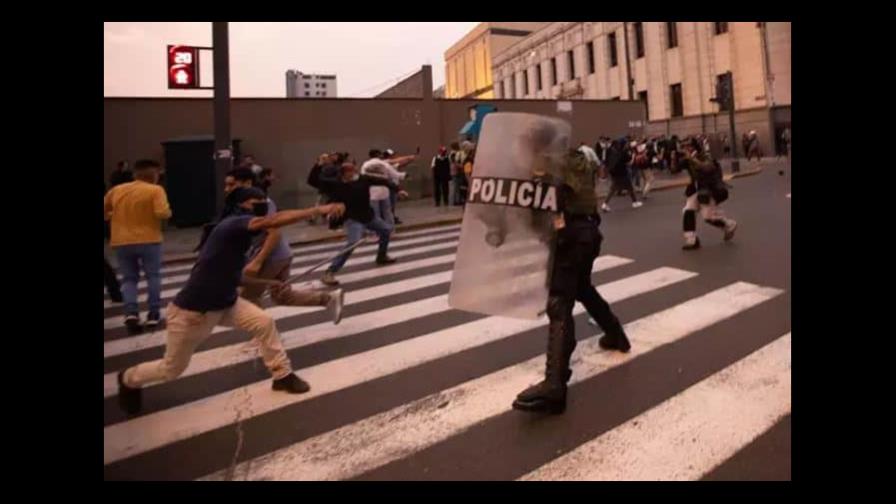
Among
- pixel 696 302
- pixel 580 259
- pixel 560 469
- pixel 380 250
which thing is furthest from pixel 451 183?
pixel 560 469

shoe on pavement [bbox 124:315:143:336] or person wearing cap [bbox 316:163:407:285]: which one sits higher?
person wearing cap [bbox 316:163:407:285]

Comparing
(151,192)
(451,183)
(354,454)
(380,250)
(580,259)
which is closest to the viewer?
(354,454)

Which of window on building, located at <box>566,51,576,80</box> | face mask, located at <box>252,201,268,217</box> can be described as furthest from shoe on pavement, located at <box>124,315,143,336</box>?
window on building, located at <box>566,51,576,80</box>

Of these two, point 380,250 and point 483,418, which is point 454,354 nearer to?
point 483,418

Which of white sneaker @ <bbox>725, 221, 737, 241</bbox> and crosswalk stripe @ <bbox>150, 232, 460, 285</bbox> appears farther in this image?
crosswalk stripe @ <bbox>150, 232, 460, 285</bbox>

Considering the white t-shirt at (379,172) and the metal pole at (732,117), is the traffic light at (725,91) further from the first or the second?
the white t-shirt at (379,172)

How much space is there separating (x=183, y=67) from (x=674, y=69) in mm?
35856

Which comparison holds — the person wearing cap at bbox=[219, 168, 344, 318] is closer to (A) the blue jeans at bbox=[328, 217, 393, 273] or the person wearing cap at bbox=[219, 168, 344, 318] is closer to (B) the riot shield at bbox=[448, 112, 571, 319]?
(B) the riot shield at bbox=[448, 112, 571, 319]

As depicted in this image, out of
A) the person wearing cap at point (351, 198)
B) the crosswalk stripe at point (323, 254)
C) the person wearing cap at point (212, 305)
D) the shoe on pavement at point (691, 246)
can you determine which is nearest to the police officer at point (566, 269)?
the person wearing cap at point (212, 305)

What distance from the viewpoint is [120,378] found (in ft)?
13.8

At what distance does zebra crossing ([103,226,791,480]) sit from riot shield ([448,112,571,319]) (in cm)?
81

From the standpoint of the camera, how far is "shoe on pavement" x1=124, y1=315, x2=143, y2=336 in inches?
252

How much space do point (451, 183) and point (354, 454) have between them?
1512 centimetres

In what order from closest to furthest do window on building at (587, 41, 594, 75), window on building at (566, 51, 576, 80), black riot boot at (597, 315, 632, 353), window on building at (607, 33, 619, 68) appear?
black riot boot at (597, 315, 632, 353)
window on building at (607, 33, 619, 68)
window on building at (587, 41, 594, 75)
window on building at (566, 51, 576, 80)
